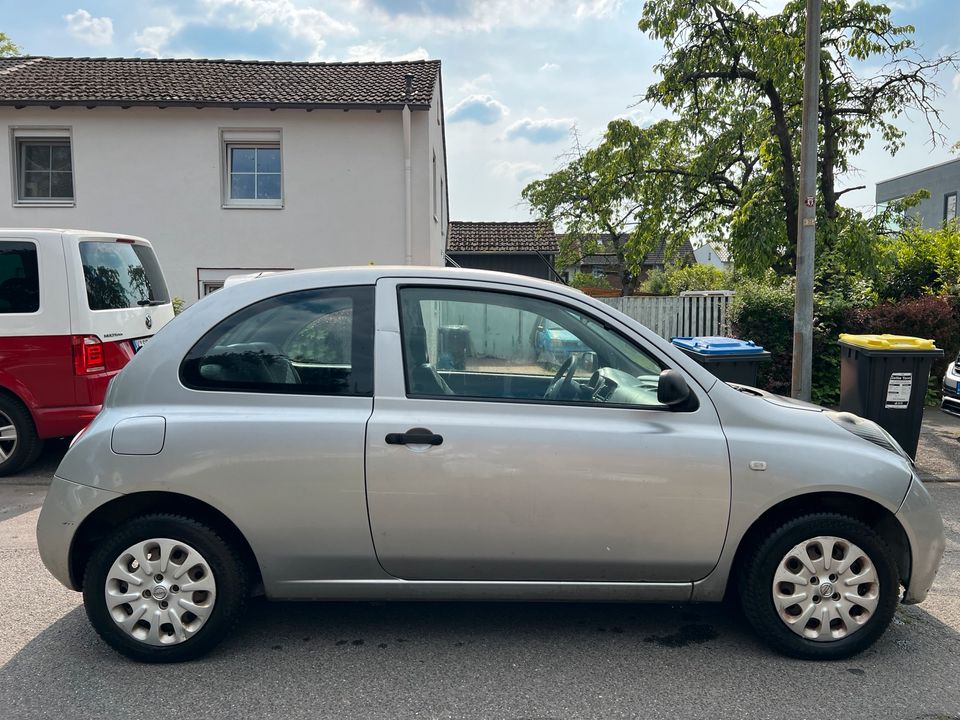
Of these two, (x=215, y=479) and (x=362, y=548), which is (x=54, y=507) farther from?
(x=362, y=548)

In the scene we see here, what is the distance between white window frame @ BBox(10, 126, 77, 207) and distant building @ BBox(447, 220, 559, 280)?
1426cm

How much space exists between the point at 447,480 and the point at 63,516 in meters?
1.64

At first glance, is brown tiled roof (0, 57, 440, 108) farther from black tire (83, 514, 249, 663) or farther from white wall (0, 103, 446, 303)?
black tire (83, 514, 249, 663)

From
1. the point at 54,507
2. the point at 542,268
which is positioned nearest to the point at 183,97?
the point at 54,507

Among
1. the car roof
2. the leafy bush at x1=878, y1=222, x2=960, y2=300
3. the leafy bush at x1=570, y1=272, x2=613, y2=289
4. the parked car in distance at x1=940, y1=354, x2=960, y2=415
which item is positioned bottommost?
the parked car in distance at x1=940, y1=354, x2=960, y2=415

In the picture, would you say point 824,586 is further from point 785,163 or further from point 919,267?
point 785,163

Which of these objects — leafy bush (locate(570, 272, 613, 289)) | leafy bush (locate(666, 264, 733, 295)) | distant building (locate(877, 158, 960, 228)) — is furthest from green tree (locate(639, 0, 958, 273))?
distant building (locate(877, 158, 960, 228))

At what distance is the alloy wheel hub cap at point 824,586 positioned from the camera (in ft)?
10.8

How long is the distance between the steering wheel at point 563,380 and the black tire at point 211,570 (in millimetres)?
1533

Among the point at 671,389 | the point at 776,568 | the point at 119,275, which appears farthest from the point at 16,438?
the point at 776,568

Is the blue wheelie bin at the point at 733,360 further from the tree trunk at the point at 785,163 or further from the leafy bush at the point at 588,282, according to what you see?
the leafy bush at the point at 588,282

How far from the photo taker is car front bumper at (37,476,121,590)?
10.6 feet

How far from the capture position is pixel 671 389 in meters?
3.22

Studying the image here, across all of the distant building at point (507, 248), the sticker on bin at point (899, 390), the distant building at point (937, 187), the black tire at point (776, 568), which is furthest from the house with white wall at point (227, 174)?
the distant building at point (937, 187)
